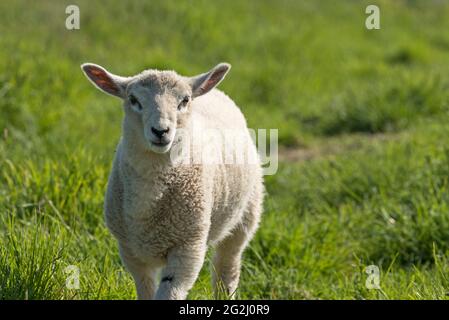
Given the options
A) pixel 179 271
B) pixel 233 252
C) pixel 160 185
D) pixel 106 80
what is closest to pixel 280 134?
pixel 233 252

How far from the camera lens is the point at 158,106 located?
3.52 metres

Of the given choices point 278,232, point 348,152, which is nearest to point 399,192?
point 278,232

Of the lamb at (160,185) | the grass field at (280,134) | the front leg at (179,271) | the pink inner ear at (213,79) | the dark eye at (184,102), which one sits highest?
the pink inner ear at (213,79)

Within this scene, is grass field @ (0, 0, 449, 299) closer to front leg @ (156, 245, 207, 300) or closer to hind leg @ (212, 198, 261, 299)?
hind leg @ (212, 198, 261, 299)

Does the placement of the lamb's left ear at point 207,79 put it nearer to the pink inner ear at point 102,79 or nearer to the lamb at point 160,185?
the lamb at point 160,185

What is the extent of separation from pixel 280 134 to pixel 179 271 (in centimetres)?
516

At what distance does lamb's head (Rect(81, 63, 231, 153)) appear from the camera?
11.3 ft

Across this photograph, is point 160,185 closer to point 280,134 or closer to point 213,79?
point 213,79

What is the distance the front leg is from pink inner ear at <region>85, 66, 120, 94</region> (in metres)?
0.81

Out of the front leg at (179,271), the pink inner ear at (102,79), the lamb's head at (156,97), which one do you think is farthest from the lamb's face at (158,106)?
the front leg at (179,271)

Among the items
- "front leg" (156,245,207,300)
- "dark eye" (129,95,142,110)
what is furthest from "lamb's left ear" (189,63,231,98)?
"front leg" (156,245,207,300)

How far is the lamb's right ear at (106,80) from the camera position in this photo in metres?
3.77

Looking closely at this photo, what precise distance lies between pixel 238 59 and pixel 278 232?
5.63 meters

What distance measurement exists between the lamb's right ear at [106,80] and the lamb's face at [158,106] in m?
0.07
